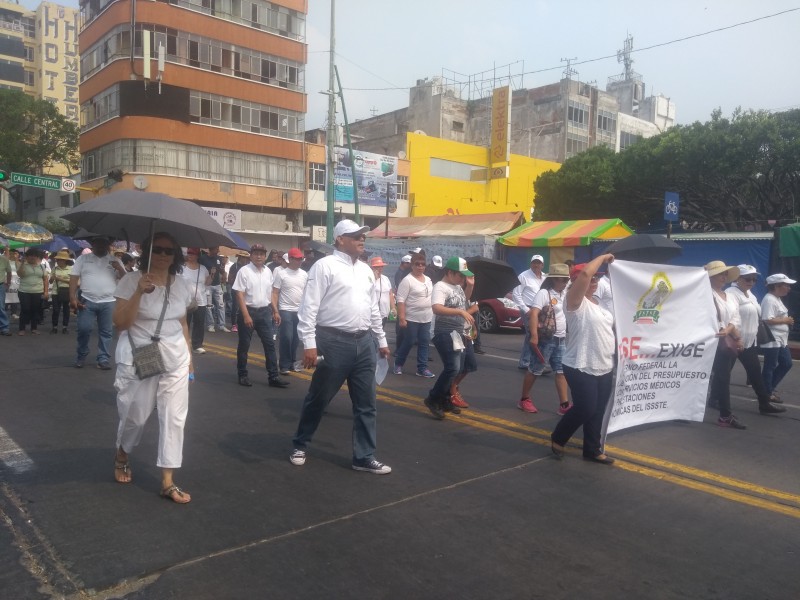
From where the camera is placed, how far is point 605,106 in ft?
205

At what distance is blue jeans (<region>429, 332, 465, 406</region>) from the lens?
688 cm

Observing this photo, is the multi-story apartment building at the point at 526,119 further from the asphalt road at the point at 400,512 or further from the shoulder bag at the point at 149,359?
the shoulder bag at the point at 149,359

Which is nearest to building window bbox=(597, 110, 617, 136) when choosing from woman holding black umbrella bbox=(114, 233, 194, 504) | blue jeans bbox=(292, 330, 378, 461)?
blue jeans bbox=(292, 330, 378, 461)

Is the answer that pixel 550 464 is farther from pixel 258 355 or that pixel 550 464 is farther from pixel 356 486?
pixel 258 355

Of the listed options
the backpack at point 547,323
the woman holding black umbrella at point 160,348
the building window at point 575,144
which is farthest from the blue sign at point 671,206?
the building window at point 575,144

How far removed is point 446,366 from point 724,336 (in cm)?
289

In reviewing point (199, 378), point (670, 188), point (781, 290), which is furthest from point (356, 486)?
point (670, 188)

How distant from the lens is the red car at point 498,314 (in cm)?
1609

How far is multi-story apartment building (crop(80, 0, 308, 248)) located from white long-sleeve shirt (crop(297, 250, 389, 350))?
31.3 metres

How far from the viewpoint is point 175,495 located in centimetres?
443

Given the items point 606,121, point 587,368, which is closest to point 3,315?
point 587,368

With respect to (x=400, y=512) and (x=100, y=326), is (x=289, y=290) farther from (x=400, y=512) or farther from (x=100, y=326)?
(x=400, y=512)

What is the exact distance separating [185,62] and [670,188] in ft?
84.8

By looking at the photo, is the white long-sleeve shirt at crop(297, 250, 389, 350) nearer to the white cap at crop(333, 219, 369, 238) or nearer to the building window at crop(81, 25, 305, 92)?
the white cap at crop(333, 219, 369, 238)
